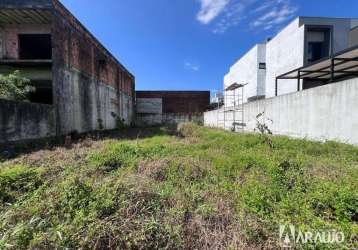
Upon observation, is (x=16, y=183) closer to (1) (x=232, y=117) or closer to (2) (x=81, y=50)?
(2) (x=81, y=50)

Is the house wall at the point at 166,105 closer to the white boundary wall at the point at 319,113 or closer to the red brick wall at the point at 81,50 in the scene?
the red brick wall at the point at 81,50

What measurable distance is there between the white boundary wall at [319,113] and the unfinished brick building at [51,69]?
1024 cm

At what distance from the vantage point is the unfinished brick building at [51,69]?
26.2 feet

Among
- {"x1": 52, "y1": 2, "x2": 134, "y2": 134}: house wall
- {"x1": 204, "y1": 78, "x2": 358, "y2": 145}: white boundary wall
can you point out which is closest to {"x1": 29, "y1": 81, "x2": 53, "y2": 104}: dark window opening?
{"x1": 52, "y1": 2, "x2": 134, "y2": 134}: house wall

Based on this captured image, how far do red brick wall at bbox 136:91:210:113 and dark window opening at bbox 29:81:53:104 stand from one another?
45.1 ft

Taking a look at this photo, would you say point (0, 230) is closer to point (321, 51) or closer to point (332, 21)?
point (321, 51)

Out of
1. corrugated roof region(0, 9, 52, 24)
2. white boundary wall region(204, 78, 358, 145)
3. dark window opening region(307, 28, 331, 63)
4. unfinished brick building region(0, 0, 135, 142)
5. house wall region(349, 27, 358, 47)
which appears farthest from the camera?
dark window opening region(307, 28, 331, 63)

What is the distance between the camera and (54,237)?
2146 millimetres

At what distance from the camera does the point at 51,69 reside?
1077 cm

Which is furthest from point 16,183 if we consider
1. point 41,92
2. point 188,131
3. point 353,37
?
point 353,37

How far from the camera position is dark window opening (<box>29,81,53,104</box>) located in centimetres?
1142

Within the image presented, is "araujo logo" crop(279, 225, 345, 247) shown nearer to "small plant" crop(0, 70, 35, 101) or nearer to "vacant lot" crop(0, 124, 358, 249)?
"vacant lot" crop(0, 124, 358, 249)

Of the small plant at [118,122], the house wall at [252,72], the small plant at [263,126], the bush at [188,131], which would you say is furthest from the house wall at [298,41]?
the small plant at [118,122]

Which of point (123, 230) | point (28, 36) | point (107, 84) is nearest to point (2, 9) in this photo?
point (28, 36)
